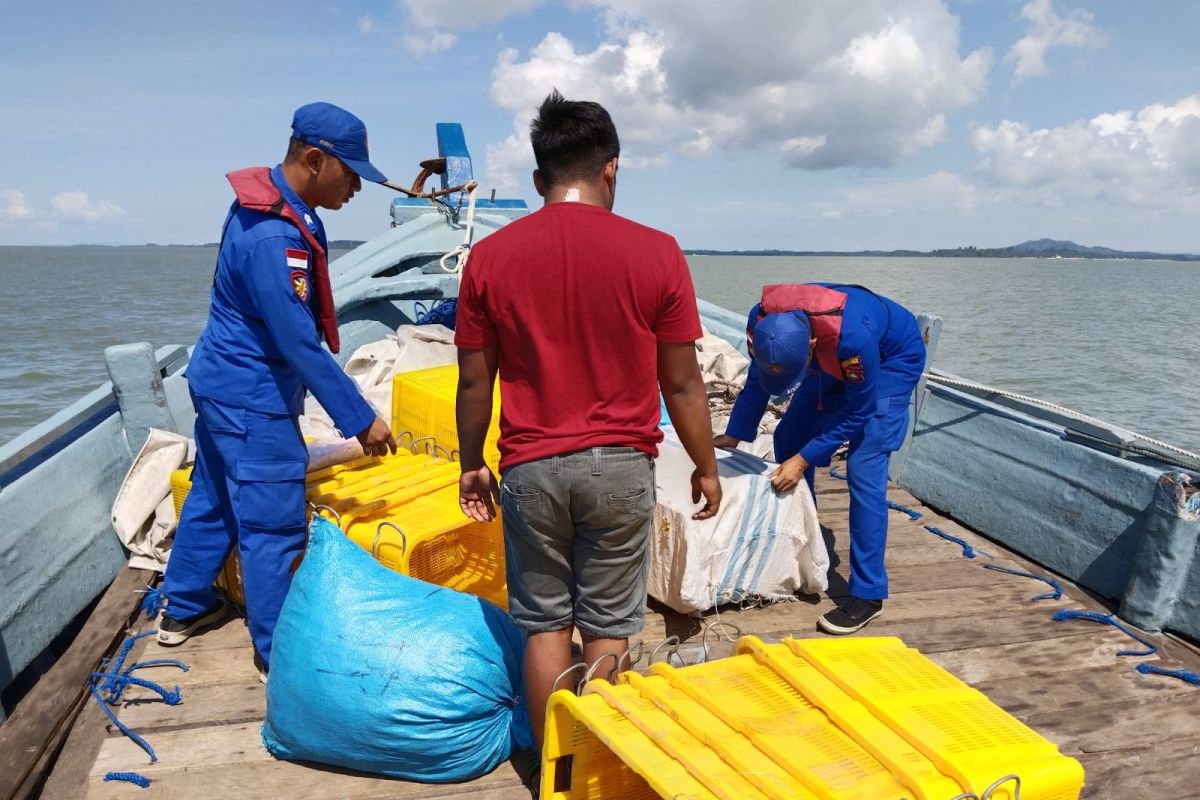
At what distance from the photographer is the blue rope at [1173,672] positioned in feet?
9.84

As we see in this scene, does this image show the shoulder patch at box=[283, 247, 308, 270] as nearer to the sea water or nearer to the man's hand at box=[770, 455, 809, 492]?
the man's hand at box=[770, 455, 809, 492]

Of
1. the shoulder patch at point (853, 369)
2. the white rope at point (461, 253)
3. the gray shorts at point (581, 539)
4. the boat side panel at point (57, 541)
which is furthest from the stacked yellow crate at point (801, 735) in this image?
the white rope at point (461, 253)

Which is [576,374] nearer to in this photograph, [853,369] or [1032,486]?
[853,369]

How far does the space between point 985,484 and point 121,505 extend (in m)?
4.46

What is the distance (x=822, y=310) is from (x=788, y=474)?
2.22ft

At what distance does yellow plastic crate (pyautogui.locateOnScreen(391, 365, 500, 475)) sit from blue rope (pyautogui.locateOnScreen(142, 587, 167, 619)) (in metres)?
1.22

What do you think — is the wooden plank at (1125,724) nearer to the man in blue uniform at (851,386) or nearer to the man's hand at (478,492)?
the man in blue uniform at (851,386)

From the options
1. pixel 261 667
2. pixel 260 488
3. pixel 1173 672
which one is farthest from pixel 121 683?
pixel 1173 672

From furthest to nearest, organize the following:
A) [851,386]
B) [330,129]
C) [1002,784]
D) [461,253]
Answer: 1. [461,253]
2. [851,386]
3. [330,129]
4. [1002,784]

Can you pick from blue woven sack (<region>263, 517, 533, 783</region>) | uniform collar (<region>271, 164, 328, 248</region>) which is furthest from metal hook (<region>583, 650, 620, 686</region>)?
uniform collar (<region>271, 164, 328, 248</region>)

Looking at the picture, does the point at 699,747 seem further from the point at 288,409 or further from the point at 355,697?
the point at 288,409

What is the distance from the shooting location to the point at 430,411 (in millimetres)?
4027

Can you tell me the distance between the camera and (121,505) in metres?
3.69

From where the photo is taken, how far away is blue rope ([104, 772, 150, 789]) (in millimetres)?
2328
